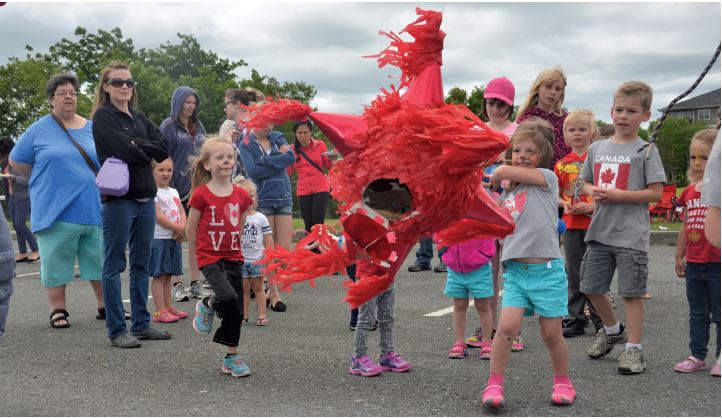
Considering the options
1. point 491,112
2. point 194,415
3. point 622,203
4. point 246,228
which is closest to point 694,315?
point 622,203

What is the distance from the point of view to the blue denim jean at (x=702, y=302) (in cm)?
389

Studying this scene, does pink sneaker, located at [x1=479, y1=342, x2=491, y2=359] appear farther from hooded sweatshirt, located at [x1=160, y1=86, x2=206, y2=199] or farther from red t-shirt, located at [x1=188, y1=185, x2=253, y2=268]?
hooded sweatshirt, located at [x1=160, y1=86, x2=206, y2=199]

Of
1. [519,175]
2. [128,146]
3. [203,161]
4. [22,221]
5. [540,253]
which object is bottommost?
[22,221]

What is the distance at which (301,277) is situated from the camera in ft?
9.20

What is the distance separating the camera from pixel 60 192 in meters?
5.34

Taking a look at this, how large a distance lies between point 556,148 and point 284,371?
2413 mm

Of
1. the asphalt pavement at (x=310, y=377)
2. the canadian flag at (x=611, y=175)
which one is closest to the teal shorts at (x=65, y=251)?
the asphalt pavement at (x=310, y=377)

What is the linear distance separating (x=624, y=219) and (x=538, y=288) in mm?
996

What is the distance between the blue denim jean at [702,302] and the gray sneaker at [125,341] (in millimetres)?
3310

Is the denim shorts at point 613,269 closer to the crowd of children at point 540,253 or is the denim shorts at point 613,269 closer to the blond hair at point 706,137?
the crowd of children at point 540,253

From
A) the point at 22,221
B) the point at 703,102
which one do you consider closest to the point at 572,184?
the point at 22,221

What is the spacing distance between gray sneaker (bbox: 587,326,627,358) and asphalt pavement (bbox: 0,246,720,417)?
48mm

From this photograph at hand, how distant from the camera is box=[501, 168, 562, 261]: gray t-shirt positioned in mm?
3357

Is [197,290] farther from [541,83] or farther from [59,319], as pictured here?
[541,83]
